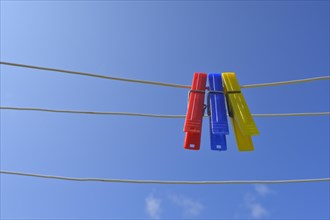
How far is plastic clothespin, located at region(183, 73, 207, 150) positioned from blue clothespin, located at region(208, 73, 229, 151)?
95 millimetres

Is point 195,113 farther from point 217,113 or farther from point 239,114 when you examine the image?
point 239,114

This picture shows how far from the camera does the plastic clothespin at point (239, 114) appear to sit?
344cm

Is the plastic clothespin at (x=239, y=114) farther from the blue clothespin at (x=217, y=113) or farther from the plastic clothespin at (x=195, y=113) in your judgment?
the plastic clothespin at (x=195, y=113)

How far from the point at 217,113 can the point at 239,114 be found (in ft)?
0.76

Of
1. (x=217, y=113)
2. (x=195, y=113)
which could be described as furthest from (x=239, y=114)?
(x=195, y=113)

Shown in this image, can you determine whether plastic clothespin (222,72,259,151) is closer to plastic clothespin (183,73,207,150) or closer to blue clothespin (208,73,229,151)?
blue clothespin (208,73,229,151)

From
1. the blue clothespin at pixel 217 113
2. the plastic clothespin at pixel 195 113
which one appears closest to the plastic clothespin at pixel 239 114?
the blue clothespin at pixel 217 113

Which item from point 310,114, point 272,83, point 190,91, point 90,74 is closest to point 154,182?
point 190,91

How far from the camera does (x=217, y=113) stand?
3.54 meters

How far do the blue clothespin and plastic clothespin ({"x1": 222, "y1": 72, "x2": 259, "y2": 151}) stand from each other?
0.08 m

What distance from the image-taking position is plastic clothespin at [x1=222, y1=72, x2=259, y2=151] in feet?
11.3

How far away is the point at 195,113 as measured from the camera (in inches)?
138

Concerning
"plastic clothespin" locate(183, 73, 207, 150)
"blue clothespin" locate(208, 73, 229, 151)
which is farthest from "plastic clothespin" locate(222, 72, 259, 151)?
"plastic clothespin" locate(183, 73, 207, 150)

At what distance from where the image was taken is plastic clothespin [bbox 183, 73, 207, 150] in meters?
3.36
